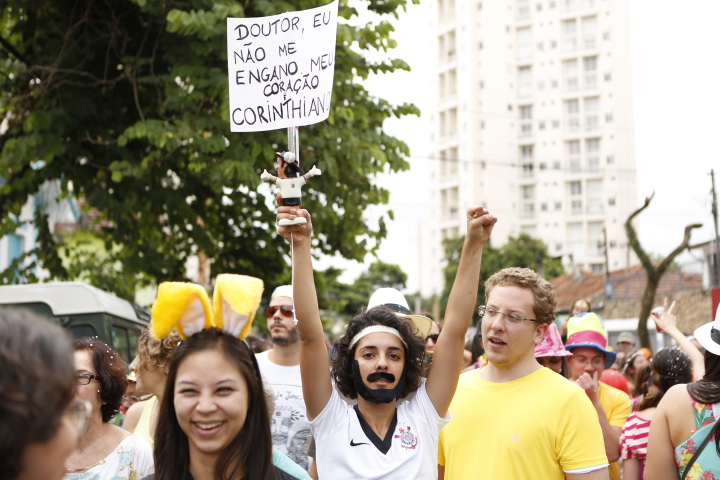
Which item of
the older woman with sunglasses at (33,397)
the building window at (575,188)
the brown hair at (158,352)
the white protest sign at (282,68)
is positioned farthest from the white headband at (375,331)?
the building window at (575,188)

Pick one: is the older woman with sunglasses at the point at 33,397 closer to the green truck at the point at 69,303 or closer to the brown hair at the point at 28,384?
the brown hair at the point at 28,384

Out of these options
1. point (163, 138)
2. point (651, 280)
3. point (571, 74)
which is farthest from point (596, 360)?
point (571, 74)

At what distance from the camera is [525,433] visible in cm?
377

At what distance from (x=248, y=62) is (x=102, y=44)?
26.2ft

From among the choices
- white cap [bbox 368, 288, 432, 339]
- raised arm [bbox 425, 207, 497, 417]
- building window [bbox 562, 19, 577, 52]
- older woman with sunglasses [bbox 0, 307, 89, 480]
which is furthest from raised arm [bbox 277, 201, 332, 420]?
building window [bbox 562, 19, 577, 52]

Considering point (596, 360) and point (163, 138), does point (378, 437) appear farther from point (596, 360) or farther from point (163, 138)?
point (163, 138)

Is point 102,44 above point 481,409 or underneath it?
above

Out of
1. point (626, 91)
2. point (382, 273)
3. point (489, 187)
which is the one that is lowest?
point (382, 273)

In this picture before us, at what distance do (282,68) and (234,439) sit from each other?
213 centimetres

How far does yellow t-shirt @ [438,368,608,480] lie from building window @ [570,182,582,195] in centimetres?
8266

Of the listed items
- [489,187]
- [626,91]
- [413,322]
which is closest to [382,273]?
[489,187]

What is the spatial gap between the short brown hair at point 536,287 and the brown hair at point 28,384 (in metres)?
2.82

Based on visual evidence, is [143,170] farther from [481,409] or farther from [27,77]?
[481,409]

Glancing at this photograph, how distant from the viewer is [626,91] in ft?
270
